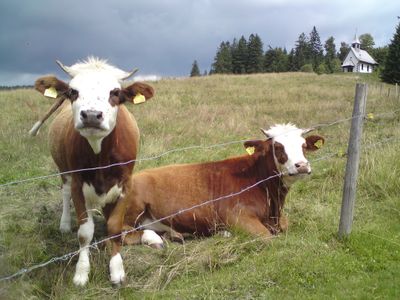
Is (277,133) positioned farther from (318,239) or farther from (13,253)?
(13,253)

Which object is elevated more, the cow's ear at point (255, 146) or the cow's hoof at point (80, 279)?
the cow's ear at point (255, 146)

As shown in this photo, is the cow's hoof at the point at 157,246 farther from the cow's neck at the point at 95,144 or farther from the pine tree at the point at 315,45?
the pine tree at the point at 315,45

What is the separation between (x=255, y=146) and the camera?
6.45 metres

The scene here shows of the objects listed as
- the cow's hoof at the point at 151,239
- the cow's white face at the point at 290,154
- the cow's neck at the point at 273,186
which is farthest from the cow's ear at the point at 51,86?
the cow's neck at the point at 273,186

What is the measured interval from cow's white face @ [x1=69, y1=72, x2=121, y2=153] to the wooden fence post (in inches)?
102

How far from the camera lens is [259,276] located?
4711 millimetres

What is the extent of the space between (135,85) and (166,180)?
200 centimetres

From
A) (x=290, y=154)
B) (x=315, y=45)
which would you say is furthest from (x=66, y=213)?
(x=315, y=45)

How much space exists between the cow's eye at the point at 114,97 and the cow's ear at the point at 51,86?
60 cm

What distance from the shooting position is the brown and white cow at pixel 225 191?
6.03m

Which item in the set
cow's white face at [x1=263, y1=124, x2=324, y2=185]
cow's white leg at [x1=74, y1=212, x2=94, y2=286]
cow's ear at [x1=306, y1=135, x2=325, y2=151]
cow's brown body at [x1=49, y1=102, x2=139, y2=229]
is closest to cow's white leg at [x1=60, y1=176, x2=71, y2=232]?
cow's brown body at [x1=49, y1=102, x2=139, y2=229]

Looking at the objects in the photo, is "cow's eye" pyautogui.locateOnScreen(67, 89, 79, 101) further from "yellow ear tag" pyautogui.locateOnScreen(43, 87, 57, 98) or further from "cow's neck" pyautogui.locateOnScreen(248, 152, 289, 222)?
"cow's neck" pyautogui.locateOnScreen(248, 152, 289, 222)

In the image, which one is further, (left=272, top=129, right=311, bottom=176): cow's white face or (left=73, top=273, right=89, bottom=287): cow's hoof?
(left=272, top=129, right=311, bottom=176): cow's white face

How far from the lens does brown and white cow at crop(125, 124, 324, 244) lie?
603 cm
